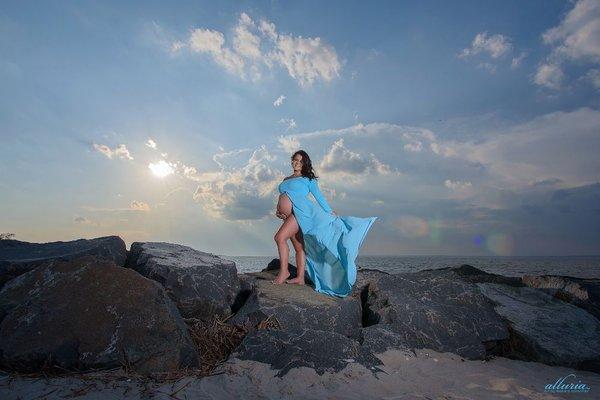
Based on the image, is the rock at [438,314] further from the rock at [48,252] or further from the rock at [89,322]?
the rock at [48,252]

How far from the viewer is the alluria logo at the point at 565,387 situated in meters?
4.60

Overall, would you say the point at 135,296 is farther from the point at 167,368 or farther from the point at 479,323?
the point at 479,323

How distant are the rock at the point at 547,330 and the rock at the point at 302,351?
2789 mm

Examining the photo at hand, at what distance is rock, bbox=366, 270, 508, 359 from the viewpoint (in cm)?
565

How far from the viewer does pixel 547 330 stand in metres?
6.09

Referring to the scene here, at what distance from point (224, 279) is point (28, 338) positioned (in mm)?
2533

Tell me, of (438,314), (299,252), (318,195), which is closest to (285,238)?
(299,252)

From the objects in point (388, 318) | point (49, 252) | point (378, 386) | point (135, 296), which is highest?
point (49, 252)

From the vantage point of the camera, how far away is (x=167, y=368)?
3.88m

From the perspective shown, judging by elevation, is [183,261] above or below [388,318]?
above

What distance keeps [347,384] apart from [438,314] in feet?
8.30

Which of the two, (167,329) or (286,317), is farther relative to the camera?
(286,317)

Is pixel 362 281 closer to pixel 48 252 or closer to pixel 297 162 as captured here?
pixel 297 162

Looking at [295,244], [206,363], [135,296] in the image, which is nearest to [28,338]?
[135,296]
